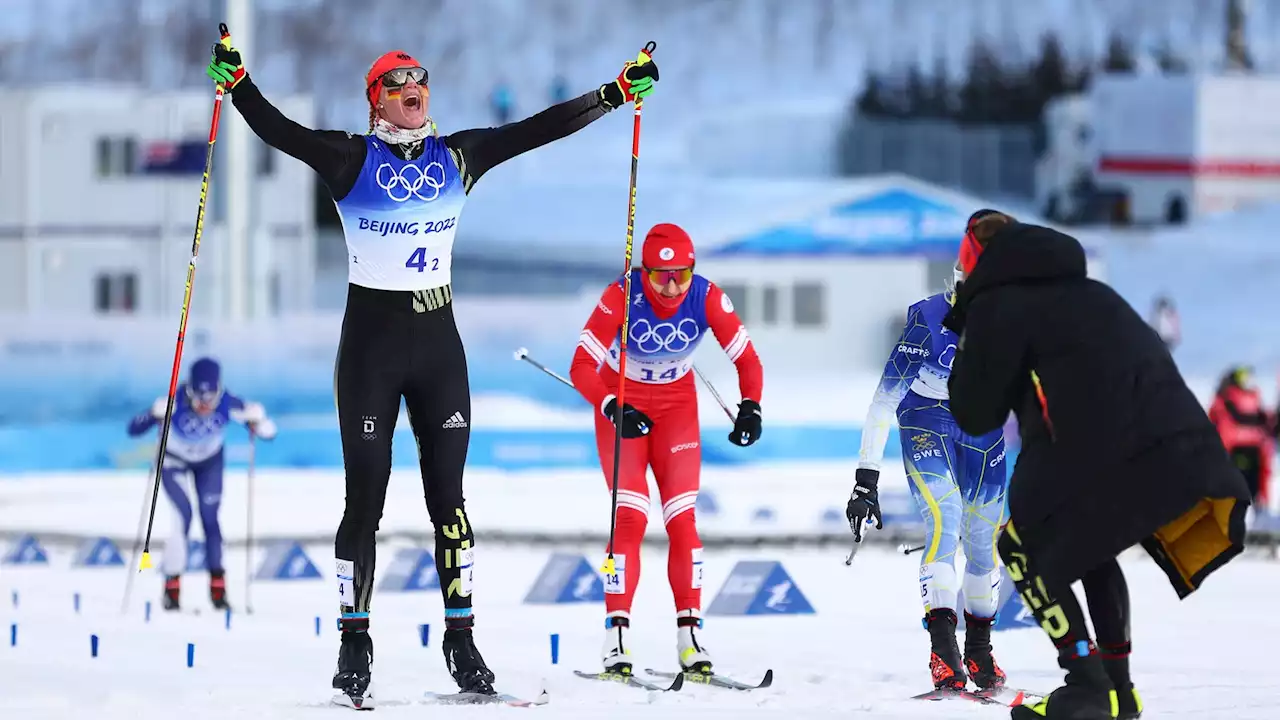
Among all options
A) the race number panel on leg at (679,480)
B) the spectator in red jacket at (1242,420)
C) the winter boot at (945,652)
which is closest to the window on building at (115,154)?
the spectator in red jacket at (1242,420)

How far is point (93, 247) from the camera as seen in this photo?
51.3 meters

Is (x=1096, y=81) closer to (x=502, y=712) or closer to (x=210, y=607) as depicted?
(x=210, y=607)

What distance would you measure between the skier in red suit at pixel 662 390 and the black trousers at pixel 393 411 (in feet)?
3.48

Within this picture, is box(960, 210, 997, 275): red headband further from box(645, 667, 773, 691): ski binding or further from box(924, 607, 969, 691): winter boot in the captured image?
box(645, 667, 773, 691): ski binding

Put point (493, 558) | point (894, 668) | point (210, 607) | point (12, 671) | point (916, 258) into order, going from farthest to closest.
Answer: point (916, 258)
point (493, 558)
point (210, 607)
point (894, 668)
point (12, 671)

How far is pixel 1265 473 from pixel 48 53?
17744cm

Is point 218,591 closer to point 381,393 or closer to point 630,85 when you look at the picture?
point 381,393

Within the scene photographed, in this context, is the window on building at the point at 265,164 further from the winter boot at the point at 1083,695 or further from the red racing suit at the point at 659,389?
the winter boot at the point at 1083,695

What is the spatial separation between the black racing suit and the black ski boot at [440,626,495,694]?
2.3 inches

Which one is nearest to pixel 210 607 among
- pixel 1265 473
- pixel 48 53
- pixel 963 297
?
pixel 963 297

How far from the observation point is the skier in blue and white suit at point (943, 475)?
28.3 feet

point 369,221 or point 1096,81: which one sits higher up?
point 1096,81

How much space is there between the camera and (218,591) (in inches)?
514

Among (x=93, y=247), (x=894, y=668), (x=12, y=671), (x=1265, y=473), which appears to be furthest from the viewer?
(x=93, y=247)
